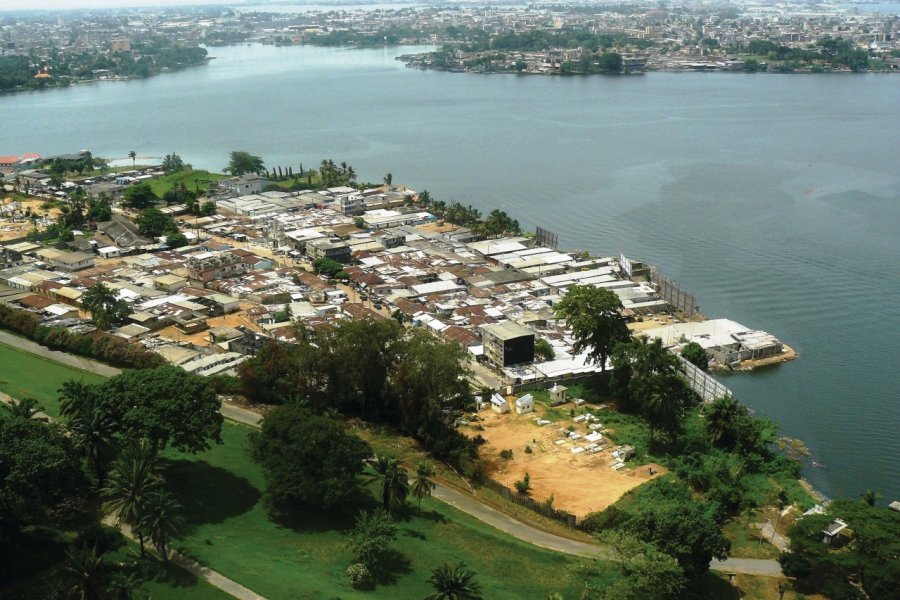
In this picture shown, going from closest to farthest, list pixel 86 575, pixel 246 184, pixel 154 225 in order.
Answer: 1. pixel 86 575
2. pixel 154 225
3. pixel 246 184

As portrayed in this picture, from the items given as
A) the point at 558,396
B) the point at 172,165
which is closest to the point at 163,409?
the point at 558,396

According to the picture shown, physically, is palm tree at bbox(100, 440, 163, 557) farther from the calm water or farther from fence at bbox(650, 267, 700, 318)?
fence at bbox(650, 267, 700, 318)

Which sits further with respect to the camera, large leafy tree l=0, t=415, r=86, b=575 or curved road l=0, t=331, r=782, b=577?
curved road l=0, t=331, r=782, b=577

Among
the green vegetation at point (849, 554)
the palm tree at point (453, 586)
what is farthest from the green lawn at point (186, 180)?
the green vegetation at point (849, 554)

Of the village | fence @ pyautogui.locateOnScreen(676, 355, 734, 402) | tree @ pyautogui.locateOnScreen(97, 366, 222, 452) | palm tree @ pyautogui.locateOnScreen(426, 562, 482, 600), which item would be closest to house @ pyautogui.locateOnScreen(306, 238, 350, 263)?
the village

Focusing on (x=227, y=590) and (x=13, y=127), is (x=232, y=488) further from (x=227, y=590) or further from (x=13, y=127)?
(x=13, y=127)

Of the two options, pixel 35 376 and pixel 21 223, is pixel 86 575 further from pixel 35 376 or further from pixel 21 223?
pixel 21 223
